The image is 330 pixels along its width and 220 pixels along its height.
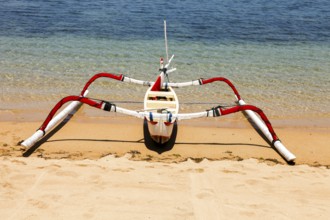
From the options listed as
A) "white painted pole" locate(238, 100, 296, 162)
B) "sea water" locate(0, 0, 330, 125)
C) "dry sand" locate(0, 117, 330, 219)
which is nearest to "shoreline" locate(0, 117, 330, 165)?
"dry sand" locate(0, 117, 330, 219)

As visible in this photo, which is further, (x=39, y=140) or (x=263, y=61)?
(x=263, y=61)

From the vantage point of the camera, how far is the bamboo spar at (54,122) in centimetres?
782

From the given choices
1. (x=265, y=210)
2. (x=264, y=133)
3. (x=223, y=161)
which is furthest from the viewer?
(x=264, y=133)

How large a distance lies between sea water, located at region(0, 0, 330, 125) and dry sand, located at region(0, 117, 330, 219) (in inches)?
76.0

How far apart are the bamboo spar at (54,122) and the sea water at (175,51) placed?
861 mm

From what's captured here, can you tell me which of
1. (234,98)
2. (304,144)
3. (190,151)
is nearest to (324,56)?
(234,98)

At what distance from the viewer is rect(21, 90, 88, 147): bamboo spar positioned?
308 inches

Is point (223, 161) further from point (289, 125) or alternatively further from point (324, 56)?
point (324, 56)

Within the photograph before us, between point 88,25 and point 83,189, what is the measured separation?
1580 cm

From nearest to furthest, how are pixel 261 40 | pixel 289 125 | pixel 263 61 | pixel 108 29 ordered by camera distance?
pixel 289 125
pixel 263 61
pixel 261 40
pixel 108 29

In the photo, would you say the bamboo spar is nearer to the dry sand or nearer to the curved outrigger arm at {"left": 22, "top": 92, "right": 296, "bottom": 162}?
the curved outrigger arm at {"left": 22, "top": 92, "right": 296, "bottom": 162}

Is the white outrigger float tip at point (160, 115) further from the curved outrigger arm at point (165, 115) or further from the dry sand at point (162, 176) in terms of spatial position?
the dry sand at point (162, 176)

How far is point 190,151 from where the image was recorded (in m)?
8.16

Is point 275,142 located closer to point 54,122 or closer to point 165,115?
point 165,115
